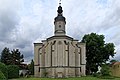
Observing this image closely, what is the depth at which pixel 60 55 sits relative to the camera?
74188mm

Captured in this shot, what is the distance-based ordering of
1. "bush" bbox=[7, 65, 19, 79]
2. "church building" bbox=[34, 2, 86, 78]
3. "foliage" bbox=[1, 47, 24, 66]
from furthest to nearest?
1. "foliage" bbox=[1, 47, 24, 66]
2. "church building" bbox=[34, 2, 86, 78]
3. "bush" bbox=[7, 65, 19, 79]

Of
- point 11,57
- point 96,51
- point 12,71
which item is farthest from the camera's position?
point 11,57

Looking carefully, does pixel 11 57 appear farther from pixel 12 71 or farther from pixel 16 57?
pixel 12 71

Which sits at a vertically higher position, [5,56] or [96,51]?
[96,51]

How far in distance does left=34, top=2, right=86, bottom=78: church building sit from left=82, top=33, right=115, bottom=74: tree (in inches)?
143

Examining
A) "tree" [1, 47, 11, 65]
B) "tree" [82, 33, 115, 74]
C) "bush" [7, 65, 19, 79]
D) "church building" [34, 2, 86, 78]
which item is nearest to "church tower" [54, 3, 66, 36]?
"church building" [34, 2, 86, 78]

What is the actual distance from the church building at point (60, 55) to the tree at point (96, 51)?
3.62 metres

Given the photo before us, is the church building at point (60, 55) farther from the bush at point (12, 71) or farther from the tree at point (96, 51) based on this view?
the bush at point (12, 71)

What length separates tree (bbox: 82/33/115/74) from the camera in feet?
265

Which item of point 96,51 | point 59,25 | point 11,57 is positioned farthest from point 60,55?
point 11,57

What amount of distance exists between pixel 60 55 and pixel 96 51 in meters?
13.5

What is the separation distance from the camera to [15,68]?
66938 mm

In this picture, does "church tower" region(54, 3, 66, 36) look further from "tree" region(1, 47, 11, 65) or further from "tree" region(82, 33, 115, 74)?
"tree" region(1, 47, 11, 65)

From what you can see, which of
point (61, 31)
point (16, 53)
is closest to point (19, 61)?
point (16, 53)
